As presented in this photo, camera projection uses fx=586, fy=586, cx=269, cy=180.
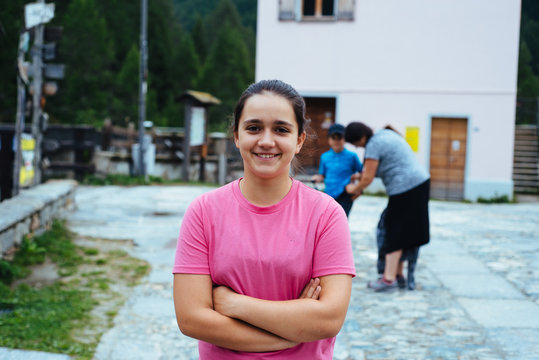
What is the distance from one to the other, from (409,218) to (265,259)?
12.2 ft

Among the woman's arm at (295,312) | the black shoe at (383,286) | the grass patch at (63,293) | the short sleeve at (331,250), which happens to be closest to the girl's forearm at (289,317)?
the woman's arm at (295,312)

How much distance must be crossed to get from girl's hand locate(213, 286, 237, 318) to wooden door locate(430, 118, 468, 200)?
14396 mm

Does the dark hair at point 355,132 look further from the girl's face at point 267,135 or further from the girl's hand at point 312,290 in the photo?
the girl's hand at point 312,290

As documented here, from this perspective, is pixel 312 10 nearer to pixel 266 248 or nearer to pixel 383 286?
pixel 383 286

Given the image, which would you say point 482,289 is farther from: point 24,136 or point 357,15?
point 357,15

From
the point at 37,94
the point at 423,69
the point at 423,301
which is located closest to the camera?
the point at 423,301

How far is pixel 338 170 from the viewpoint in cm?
586

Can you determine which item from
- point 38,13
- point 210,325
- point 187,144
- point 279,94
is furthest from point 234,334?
point 187,144

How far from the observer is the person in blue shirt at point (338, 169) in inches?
228

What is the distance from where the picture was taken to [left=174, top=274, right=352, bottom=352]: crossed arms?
1807mm

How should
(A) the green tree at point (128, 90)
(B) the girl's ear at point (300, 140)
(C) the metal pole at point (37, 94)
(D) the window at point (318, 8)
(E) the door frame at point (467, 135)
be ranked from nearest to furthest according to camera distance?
(B) the girl's ear at point (300, 140), (C) the metal pole at point (37, 94), (E) the door frame at point (467, 135), (D) the window at point (318, 8), (A) the green tree at point (128, 90)

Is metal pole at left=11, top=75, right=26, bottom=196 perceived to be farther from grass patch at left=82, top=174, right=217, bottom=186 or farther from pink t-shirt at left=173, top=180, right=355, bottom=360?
grass patch at left=82, top=174, right=217, bottom=186

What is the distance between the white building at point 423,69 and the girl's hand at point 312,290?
45.8ft

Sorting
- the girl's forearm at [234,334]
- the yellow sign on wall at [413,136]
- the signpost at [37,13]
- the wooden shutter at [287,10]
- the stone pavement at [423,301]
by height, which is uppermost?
the wooden shutter at [287,10]
